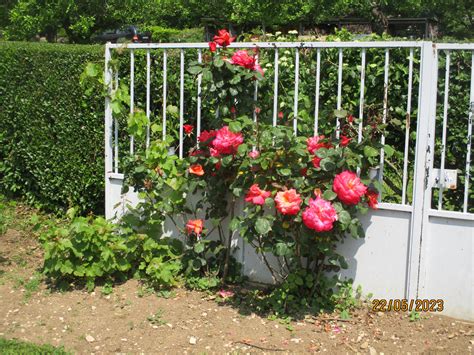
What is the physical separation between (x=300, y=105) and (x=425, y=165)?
1027 mm

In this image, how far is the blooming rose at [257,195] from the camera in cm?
414

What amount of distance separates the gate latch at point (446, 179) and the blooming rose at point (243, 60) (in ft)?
4.65

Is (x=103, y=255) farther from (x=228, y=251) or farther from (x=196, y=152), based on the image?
(x=196, y=152)

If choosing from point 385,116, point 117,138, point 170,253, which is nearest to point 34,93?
point 117,138

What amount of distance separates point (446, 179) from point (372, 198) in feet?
1.68

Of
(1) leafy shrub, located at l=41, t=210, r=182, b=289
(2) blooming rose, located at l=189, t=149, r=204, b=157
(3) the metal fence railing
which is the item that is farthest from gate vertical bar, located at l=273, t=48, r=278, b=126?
(1) leafy shrub, located at l=41, t=210, r=182, b=289

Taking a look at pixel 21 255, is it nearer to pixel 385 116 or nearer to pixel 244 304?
pixel 244 304

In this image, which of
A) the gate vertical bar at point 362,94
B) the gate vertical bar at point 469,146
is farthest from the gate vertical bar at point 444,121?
the gate vertical bar at point 362,94

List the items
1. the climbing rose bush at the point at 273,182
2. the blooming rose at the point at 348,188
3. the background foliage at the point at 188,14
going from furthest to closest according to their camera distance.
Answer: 1. the background foliage at the point at 188,14
2. the climbing rose bush at the point at 273,182
3. the blooming rose at the point at 348,188

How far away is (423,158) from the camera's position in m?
4.25

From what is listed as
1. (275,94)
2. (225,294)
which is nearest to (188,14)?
(275,94)

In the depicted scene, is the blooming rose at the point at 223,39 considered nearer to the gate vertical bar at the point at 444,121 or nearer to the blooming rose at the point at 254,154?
the blooming rose at the point at 254,154

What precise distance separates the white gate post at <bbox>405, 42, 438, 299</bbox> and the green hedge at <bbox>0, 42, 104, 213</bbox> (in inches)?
122

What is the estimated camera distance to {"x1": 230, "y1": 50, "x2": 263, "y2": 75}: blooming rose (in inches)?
181
